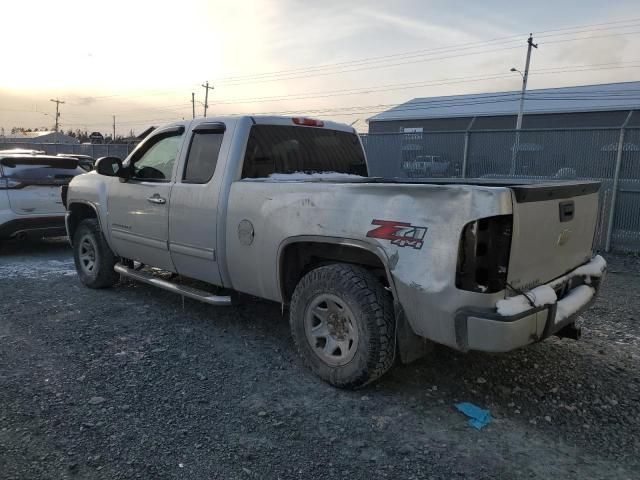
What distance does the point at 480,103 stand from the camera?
42062 mm

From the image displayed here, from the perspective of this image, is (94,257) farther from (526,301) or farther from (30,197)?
(526,301)

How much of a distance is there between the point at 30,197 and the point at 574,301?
25.8 feet

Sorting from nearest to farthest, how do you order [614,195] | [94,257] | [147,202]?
[147,202] → [94,257] → [614,195]

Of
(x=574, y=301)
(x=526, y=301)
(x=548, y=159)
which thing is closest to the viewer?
(x=526, y=301)

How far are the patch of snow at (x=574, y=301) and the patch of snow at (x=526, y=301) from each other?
→ 18 centimetres

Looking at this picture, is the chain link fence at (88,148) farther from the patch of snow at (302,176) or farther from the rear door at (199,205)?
the patch of snow at (302,176)

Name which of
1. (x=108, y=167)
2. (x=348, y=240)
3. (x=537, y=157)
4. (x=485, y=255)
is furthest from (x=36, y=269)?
(x=537, y=157)

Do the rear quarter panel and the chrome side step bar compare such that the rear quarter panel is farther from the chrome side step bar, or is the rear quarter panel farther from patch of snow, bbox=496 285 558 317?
the chrome side step bar

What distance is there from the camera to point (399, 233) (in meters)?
3.10

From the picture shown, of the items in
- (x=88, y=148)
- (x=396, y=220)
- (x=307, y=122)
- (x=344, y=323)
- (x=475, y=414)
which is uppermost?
(x=307, y=122)

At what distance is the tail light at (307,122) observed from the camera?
4.84 m

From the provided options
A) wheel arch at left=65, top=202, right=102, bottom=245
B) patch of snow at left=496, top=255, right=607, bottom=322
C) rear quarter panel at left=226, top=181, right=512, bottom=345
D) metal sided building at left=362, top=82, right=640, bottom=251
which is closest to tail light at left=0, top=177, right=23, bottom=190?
wheel arch at left=65, top=202, right=102, bottom=245

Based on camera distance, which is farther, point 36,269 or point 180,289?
point 36,269

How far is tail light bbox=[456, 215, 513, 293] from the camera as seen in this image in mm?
2844
